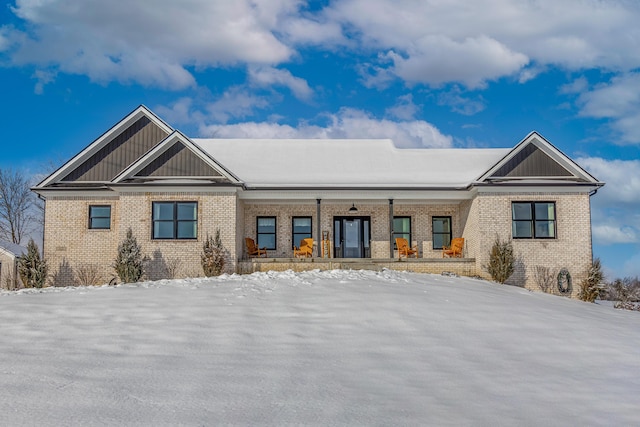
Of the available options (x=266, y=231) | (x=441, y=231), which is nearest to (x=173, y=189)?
(x=266, y=231)

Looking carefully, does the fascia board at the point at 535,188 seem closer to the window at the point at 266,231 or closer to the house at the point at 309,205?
the house at the point at 309,205

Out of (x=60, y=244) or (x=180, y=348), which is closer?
(x=180, y=348)

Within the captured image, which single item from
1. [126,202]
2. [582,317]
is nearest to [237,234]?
[126,202]

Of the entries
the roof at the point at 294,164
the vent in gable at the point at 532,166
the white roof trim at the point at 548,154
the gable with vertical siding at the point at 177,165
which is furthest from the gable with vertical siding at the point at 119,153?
the vent in gable at the point at 532,166

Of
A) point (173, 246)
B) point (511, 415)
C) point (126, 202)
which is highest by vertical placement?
point (126, 202)

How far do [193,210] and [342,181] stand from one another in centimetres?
562

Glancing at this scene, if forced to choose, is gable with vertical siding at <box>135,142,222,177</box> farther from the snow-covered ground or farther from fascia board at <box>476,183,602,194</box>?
fascia board at <box>476,183,602,194</box>

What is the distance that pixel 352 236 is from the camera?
24531mm

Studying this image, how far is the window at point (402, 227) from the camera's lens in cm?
2439

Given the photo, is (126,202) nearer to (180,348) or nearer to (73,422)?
(180,348)

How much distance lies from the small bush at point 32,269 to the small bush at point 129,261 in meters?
3.00

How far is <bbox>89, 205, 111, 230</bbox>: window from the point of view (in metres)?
23.0

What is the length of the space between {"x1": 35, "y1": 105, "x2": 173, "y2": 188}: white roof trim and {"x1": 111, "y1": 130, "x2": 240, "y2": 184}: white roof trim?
229 centimetres

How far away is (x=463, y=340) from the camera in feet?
36.9
